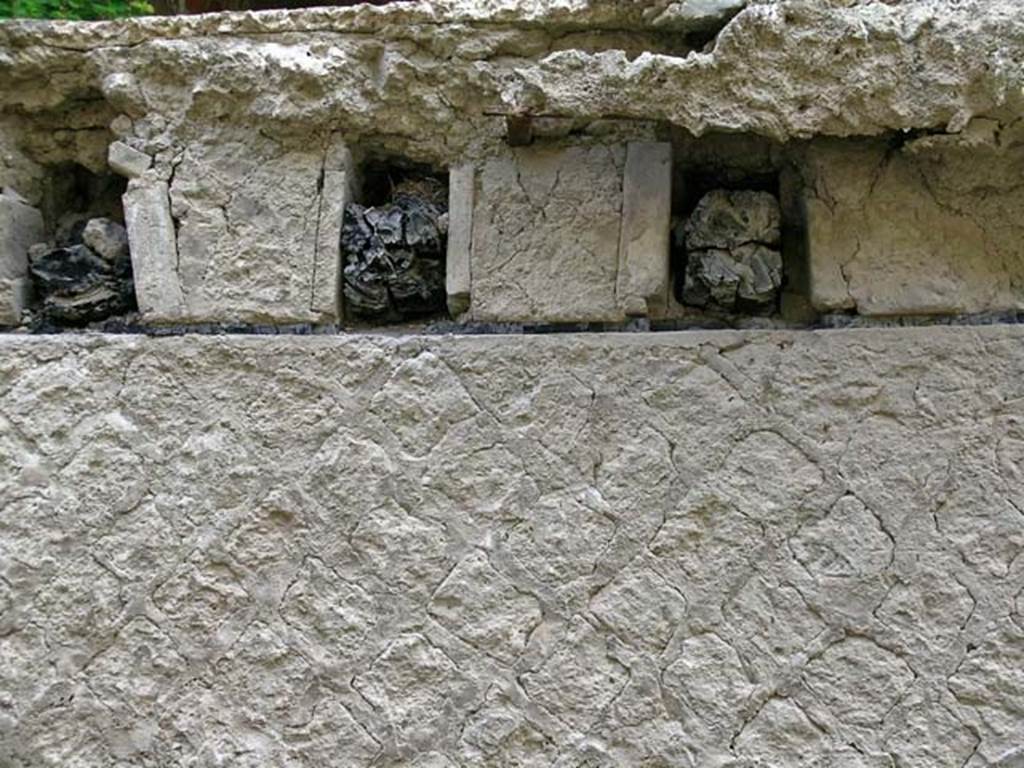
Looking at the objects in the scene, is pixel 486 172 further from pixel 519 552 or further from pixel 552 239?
pixel 519 552

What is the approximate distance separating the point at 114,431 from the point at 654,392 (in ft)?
2.61

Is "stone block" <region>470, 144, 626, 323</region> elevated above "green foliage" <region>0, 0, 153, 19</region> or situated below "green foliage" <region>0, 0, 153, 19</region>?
below

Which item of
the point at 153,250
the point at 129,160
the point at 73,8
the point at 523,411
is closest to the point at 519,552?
the point at 523,411

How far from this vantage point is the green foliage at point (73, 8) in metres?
1.81

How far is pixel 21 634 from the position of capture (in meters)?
1.48

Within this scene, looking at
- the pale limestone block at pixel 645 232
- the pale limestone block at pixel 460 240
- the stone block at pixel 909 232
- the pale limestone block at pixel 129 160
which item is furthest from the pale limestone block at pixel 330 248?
the stone block at pixel 909 232

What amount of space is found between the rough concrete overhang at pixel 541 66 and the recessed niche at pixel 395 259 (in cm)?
11

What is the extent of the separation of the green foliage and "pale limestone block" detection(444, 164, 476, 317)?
0.88 meters

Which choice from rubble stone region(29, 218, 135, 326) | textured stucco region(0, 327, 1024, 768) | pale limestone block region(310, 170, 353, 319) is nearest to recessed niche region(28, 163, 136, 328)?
rubble stone region(29, 218, 135, 326)

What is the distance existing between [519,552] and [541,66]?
658mm

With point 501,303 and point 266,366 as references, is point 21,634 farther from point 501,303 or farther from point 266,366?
point 501,303

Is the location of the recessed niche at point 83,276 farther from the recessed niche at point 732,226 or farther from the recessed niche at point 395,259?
the recessed niche at point 732,226

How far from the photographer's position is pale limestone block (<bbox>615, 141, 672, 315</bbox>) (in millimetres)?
1471

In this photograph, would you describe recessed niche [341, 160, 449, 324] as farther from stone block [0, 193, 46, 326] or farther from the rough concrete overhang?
stone block [0, 193, 46, 326]
